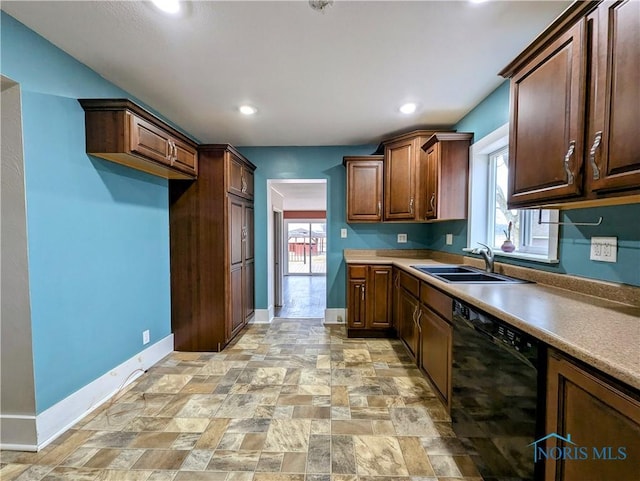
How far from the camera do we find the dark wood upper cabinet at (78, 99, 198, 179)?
1.93 m

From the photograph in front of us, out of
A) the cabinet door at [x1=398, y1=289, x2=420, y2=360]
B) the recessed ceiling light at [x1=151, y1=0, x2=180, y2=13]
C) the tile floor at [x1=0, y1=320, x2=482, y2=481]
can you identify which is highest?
the recessed ceiling light at [x1=151, y1=0, x2=180, y2=13]

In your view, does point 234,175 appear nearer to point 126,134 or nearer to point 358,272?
point 126,134

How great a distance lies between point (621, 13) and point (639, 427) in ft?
4.54

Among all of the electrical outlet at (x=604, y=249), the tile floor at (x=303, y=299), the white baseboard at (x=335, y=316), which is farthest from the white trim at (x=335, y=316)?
the electrical outlet at (x=604, y=249)

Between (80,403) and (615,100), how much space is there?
10.9 feet

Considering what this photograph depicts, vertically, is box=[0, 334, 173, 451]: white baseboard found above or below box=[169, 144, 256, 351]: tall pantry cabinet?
below

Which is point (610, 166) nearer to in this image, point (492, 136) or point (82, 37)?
point (492, 136)

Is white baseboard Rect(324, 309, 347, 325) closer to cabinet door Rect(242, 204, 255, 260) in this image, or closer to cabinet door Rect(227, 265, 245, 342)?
cabinet door Rect(227, 265, 245, 342)

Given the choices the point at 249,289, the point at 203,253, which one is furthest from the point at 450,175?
the point at 249,289

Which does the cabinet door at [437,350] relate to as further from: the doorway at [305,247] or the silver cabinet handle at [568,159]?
the doorway at [305,247]

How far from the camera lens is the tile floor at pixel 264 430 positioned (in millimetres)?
1510

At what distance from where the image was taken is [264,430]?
182cm

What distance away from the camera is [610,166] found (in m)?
1.06

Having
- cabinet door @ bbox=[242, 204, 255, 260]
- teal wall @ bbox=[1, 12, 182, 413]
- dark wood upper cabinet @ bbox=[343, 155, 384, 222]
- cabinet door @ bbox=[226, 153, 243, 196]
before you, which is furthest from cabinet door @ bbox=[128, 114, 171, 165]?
dark wood upper cabinet @ bbox=[343, 155, 384, 222]
